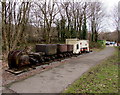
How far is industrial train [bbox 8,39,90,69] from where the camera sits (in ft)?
20.0

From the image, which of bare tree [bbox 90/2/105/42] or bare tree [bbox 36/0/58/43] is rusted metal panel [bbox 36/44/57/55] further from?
bare tree [bbox 90/2/105/42]

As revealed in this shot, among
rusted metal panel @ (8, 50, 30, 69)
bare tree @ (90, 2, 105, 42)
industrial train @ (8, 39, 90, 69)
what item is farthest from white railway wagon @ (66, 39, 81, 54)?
bare tree @ (90, 2, 105, 42)

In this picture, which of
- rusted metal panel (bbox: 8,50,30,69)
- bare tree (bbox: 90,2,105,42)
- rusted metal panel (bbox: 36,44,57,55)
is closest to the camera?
rusted metal panel (bbox: 8,50,30,69)

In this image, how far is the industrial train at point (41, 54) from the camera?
609cm

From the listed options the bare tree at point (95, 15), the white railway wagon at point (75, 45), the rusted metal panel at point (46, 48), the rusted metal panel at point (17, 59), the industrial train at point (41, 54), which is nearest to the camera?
the rusted metal panel at point (17, 59)

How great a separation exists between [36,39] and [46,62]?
47.4 ft

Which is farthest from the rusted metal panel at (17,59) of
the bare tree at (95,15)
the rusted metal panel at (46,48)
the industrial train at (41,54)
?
the bare tree at (95,15)

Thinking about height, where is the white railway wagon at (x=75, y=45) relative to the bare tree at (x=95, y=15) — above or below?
below

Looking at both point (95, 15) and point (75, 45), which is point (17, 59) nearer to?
point (75, 45)

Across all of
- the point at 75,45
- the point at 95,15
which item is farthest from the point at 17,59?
the point at 95,15

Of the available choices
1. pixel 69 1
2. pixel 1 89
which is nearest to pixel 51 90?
pixel 1 89

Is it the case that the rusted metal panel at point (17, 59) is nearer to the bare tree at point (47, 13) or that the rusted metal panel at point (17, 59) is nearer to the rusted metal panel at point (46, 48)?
the rusted metal panel at point (46, 48)

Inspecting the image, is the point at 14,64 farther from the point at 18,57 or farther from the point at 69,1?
the point at 69,1

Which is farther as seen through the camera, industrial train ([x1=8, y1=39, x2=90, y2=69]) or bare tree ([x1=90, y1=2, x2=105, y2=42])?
bare tree ([x1=90, y1=2, x2=105, y2=42])
